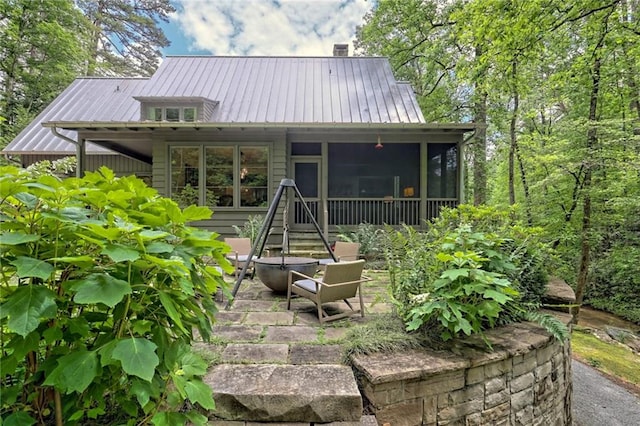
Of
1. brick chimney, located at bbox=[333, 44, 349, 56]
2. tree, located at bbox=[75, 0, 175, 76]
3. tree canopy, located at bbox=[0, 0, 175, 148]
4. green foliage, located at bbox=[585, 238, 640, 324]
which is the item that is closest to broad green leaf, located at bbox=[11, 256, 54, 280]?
green foliage, located at bbox=[585, 238, 640, 324]

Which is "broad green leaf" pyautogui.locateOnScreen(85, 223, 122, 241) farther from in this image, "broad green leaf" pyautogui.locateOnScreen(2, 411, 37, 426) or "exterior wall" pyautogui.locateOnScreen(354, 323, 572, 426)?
"exterior wall" pyautogui.locateOnScreen(354, 323, 572, 426)

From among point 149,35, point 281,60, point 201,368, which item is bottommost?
point 201,368

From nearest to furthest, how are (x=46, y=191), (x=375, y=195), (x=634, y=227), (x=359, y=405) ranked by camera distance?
(x=46, y=191)
(x=359, y=405)
(x=634, y=227)
(x=375, y=195)

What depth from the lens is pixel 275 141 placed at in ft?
27.8

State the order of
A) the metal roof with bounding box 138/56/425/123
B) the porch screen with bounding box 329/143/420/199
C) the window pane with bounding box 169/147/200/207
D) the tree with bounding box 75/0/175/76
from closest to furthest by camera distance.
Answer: the window pane with bounding box 169/147/200/207
the metal roof with bounding box 138/56/425/123
the porch screen with bounding box 329/143/420/199
the tree with bounding box 75/0/175/76

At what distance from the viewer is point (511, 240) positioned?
10.5 feet

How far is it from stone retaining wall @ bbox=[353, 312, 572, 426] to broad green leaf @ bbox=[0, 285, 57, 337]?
5.73 feet

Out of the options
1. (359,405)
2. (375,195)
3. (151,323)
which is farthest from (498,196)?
(151,323)

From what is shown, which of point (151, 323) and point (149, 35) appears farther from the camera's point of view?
point (149, 35)

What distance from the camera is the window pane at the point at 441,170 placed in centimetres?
877

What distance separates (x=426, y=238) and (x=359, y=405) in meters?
1.93

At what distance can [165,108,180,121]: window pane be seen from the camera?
30.3 ft

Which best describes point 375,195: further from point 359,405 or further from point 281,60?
point 359,405

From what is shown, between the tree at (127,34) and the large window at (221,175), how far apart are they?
13.5m
